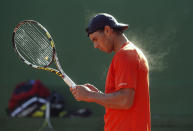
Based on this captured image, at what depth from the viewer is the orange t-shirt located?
2420mm

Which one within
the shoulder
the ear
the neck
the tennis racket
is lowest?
the tennis racket

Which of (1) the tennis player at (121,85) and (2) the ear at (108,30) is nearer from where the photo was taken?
(1) the tennis player at (121,85)

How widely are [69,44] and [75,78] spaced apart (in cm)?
53

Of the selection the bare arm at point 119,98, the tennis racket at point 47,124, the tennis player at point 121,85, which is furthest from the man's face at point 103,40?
the tennis racket at point 47,124

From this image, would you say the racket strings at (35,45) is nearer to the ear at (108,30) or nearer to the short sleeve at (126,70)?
the ear at (108,30)

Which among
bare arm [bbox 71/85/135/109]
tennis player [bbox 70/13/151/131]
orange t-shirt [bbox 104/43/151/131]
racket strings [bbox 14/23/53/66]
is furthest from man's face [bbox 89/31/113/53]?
racket strings [bbox 14/23/53/66]

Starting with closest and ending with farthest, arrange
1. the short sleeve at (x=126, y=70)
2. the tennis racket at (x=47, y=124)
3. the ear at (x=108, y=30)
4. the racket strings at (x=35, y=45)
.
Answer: the short sleeve at (x=126, y=70)
the ear at (x=108, y=30)
the racket strings at (x=35, y=45)
the tennis racket at (x=47, y=124)

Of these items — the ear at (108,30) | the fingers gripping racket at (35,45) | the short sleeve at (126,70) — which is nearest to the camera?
the short sleeve at (126,70)

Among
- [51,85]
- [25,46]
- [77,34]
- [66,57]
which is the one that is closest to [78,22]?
[77,34]

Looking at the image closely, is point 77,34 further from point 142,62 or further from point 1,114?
point 142,62

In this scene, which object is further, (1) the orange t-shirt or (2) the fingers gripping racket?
(2) the fingers gripping racket

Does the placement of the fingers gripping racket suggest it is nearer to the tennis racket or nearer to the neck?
the neck

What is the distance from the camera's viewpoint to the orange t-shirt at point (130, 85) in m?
2.42

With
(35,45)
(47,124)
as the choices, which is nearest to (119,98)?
(35,45)
